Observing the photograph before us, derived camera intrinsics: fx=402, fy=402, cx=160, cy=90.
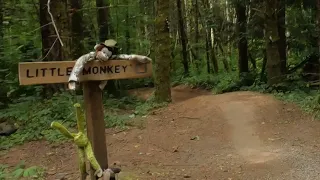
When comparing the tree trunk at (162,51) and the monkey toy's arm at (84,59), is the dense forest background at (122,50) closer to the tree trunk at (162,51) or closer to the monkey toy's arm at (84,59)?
the tree trunk at (162,51)

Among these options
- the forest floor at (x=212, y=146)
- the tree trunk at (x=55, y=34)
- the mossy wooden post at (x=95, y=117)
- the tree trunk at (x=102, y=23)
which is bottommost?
the forest floor at (x=212, y=146)

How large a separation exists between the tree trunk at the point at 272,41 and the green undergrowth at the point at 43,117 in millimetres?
3990

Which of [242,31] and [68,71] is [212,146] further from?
[242,31]

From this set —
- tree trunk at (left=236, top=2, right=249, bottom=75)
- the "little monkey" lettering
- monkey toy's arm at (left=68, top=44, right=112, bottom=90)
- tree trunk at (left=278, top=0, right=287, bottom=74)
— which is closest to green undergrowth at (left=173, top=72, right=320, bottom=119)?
tree trunk at (left=278, top=0, right=287, bottom=74)

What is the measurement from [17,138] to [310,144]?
5964 mm

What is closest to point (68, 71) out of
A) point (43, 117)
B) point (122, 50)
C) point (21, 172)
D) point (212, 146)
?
point (21, 172)

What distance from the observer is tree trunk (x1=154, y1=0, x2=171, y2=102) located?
12.0 metres

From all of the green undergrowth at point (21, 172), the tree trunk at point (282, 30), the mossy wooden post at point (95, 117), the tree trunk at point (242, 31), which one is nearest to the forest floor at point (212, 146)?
the green undergrowth at point (21, 172)

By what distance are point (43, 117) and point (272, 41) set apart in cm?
733

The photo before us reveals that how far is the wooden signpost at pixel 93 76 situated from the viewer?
4.18 m

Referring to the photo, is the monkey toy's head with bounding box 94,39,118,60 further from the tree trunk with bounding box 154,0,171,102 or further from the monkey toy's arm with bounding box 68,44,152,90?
the tree trunk with bounding box 154,0,171,102

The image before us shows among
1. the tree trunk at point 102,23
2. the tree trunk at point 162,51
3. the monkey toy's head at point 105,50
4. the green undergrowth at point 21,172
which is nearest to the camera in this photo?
the monkey toy's head at point 105,50

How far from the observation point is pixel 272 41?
41.3 feet

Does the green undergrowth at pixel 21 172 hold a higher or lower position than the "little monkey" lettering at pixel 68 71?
lower
